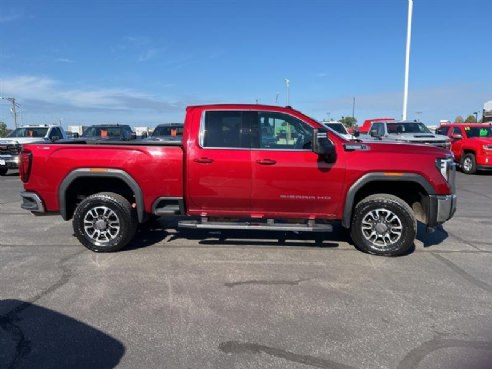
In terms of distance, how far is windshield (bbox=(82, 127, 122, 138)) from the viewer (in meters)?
17.0

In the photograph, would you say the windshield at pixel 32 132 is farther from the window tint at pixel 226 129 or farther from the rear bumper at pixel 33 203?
the window tint at pixel 226 129

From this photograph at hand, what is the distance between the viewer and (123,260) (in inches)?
215

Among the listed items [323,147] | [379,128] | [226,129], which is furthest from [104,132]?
[323,147]

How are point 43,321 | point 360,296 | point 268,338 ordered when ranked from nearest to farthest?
point 268,338 → point 43,321 → point 360,296

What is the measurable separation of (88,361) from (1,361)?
65 centimetres

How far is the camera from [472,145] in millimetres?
15867

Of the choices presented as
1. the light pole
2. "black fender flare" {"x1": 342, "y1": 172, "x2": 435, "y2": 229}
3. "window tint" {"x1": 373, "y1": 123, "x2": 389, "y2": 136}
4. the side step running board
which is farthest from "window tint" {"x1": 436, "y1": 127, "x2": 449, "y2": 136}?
the side step running board

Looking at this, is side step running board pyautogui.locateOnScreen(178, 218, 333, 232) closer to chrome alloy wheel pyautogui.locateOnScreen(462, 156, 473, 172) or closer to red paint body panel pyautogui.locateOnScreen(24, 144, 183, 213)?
red paint body panel pyautogui.locateOnScreen(24, 144, 183, 213)

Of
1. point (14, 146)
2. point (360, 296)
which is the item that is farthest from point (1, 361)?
point (14, 146)

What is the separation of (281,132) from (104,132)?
42.8 ft

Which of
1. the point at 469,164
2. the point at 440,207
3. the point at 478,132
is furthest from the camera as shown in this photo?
the point at 478,132

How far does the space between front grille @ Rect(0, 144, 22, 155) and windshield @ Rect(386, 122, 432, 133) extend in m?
14.2

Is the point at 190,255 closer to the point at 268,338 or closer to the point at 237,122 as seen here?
the point at 237,122

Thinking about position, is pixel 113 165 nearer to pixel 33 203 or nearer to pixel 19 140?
pixel 33 203
